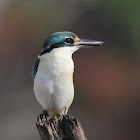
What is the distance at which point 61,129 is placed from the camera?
163 inches

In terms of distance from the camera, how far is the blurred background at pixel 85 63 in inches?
400

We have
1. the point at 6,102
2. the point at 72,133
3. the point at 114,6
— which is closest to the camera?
the point at 72,133

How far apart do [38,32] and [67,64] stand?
7.96 m

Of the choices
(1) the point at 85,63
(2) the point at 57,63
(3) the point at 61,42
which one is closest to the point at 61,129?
(2) the point at 57,63

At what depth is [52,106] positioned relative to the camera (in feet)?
15.0

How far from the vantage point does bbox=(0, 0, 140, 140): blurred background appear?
10.2 m

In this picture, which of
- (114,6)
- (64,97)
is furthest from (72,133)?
(114,6)

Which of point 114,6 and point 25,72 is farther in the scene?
point 114,6

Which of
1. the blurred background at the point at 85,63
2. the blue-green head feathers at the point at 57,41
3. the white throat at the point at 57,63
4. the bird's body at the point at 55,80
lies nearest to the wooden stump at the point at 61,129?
the bird's body at the point at 55,80

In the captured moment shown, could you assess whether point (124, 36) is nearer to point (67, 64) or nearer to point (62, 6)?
point (62, 6)

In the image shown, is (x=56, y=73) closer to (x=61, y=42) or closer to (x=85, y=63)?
(x=61, y=42)

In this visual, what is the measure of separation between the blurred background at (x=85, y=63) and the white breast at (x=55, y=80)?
16.8ft

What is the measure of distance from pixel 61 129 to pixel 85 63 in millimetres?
7106

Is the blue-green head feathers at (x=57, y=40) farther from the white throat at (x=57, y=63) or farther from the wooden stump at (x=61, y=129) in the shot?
the wooden stump at (x=61, y=129)
